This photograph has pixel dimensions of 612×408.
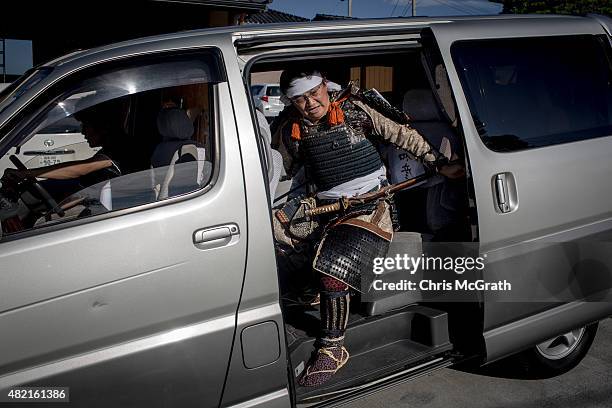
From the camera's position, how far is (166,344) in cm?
208

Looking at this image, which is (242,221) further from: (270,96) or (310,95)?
(270,96)

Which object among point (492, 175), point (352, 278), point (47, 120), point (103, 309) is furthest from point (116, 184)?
point (492, 175)

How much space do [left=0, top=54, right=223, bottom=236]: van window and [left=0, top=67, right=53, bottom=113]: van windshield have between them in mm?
123

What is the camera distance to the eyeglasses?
306 centimetres

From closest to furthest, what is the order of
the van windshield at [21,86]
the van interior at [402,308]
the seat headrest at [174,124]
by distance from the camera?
the van windshield at [21,86]
the seat headrest at [174,124]
the van interior at [402,308]

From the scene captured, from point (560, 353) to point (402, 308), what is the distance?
1079 millimetres

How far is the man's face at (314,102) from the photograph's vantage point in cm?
307

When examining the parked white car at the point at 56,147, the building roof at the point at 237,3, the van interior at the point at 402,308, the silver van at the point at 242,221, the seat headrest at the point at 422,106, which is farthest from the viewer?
the building roof at the point at 237,3

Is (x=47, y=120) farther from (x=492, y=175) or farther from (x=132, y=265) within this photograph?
(x=492, y=175)

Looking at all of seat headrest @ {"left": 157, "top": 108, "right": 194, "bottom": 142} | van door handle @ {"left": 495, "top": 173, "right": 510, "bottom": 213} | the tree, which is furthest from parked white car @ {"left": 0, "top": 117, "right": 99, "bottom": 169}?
the tree

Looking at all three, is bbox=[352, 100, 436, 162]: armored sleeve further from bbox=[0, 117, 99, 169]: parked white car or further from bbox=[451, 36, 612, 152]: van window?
bbox=[0, 117, 99, 169]: parked white car

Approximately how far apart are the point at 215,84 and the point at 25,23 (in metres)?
9.53

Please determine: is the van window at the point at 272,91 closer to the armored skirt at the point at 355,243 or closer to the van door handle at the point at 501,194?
the armored skirt at the point at 355,243

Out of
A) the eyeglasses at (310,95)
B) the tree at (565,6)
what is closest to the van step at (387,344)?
the eyeglasses at (310,95)
